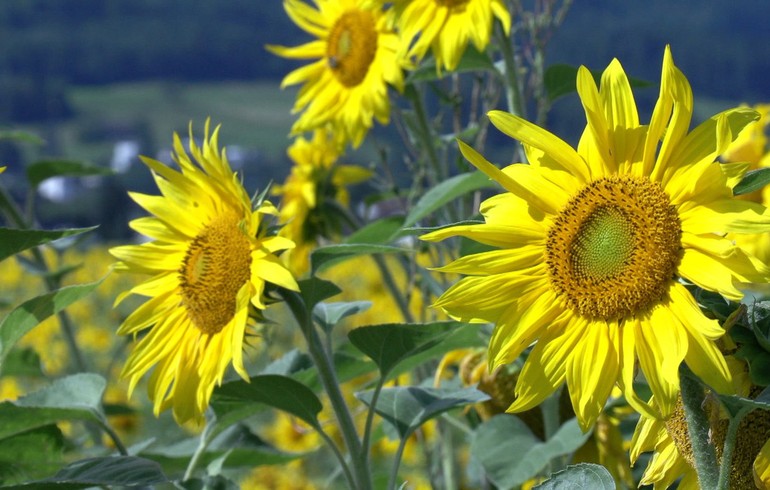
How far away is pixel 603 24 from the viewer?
54.2 m

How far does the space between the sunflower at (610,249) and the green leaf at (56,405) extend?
41 cm

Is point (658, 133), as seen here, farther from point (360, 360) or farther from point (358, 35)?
point (358, 35)

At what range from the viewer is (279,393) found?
97cm

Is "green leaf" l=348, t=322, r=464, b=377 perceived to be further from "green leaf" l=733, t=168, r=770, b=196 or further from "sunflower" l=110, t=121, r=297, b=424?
"green leaf" l=733, t=168, r=770, b=196

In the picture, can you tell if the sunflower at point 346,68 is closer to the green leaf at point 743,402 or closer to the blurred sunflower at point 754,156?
the blurred sunflower at point 754,156

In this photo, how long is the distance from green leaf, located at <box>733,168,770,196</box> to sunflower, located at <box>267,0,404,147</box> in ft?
2.53

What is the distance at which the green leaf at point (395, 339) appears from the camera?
3.25 ft

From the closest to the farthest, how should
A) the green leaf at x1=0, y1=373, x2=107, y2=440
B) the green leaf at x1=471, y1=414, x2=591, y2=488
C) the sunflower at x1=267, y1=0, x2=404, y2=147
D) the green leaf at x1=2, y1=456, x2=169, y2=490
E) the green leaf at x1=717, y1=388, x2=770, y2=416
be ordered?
1. the green leaf at x1=717, y1=388, x2=770, y2=416
2. the green leaf at x1=2, y1=456, x2=169, y2=490
3. the green leaf at x1=0, y1=373, x2=107, y2=440
4. the green leaf at x1=471, y1=414, x2=591, y2=488
5. the sunflower at x1=267, y1=0, x2=404, y2=147

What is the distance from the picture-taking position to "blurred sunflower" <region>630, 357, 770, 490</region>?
2.45 ft

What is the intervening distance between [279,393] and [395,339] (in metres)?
0.12

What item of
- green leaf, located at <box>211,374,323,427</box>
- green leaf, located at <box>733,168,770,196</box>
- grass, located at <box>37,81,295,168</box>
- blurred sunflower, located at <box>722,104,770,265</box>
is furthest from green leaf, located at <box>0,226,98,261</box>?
grass, located at <box>37,81,295,168</box>

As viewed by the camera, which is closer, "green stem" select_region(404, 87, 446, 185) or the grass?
"green stem" select_region(404, 87, 446, 185)

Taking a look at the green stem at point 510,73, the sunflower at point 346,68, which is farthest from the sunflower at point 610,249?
the sunflower at point 346,68

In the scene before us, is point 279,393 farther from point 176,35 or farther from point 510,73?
point 176,35
